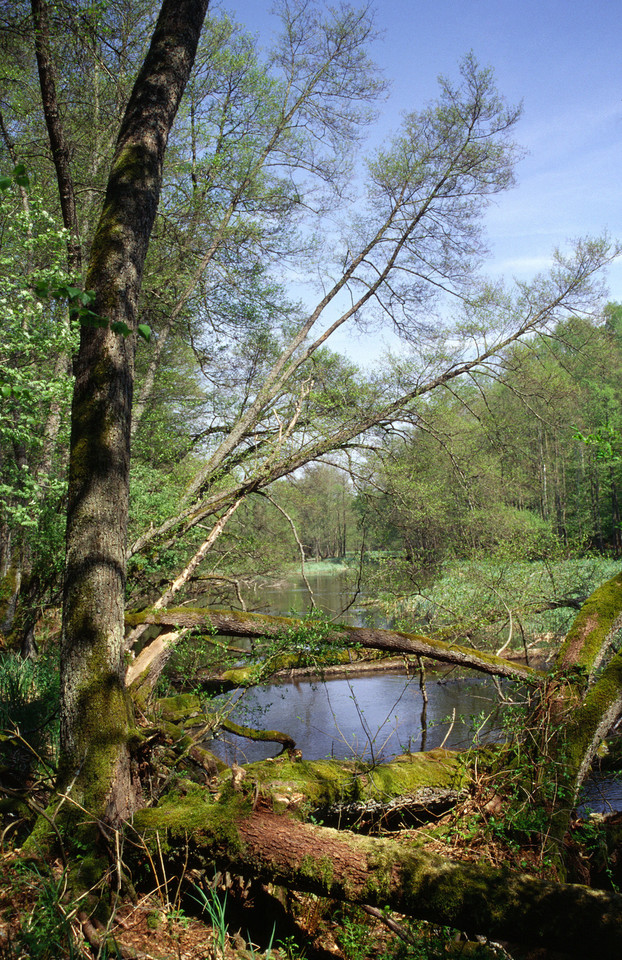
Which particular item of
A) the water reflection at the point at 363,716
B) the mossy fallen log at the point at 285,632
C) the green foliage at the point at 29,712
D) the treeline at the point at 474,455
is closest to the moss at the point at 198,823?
the green foliage at the point at 29,712

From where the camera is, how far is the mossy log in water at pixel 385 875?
2.13 metres

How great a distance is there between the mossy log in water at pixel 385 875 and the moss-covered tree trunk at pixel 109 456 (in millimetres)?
428

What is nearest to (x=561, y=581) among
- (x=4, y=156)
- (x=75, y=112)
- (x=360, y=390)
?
(x=360, y=390)

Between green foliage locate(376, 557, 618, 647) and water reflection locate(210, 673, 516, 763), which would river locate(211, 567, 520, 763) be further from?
green foliage locate(376, 557, 618, 647)

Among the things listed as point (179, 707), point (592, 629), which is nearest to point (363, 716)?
point (179, 707)

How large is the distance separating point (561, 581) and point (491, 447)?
Result: 10.2ft

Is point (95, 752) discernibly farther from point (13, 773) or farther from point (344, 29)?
point (344, 29)

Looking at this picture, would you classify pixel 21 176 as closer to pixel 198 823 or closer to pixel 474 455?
pixel 198 823

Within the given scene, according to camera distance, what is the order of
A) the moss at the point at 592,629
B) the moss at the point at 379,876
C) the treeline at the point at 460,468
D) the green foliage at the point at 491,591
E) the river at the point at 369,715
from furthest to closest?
the treeline at the point at 460,468
the green foliage at the point at 491,591
the river at the point at 369,715
the moss at the point at 592,629
the moss at the point at 379,876

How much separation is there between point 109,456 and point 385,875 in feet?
8.01

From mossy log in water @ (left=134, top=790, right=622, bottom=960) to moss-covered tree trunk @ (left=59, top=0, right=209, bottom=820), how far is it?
1.40 ft

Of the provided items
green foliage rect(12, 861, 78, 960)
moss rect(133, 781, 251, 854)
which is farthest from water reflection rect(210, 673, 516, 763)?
green foliage rect(12, 861, 78, 960)

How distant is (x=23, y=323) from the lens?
5.97 meters

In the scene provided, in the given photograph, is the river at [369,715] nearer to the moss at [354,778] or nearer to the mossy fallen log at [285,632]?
the mossy fallen log at [285,632]
